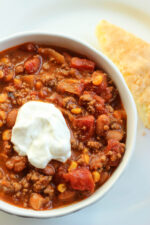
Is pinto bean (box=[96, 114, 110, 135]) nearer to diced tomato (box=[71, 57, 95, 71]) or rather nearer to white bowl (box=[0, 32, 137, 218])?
white bowl (box=[0, 32, 137, 218])

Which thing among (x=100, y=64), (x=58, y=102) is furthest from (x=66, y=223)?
(x=100, y=64)

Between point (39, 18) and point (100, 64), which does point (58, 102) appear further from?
point (39, 18)

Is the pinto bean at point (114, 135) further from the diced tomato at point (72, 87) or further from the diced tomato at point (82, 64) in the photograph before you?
the diced tomato at point (82, 64)

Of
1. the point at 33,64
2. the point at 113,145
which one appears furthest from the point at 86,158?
the point at 33,64

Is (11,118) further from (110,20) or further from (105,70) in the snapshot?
(110,20)

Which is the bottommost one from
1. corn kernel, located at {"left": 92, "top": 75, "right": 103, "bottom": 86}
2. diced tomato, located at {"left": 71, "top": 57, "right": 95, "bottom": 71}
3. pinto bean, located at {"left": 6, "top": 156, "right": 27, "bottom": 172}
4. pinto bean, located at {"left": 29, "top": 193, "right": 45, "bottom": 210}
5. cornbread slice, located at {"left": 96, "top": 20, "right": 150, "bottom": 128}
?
pinto bean, located at {"left": 29, "top": 193, "right": 45, "bottom": 210}

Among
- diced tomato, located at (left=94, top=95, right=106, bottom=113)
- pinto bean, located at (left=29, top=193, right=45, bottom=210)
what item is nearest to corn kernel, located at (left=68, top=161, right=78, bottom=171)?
pinto bean, located at (left=29, top=193, right=45, bottom=210)
